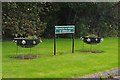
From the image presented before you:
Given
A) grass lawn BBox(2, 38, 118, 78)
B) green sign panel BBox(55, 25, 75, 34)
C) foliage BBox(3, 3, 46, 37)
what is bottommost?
grass lawn BBox(2, 38, 118, 78)

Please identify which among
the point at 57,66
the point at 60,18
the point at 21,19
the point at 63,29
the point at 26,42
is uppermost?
the point at 60,18

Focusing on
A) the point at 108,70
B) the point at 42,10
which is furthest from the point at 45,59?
the point at 42,10

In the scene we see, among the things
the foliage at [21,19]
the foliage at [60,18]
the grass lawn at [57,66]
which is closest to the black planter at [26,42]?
the grass lawn at [57,66]

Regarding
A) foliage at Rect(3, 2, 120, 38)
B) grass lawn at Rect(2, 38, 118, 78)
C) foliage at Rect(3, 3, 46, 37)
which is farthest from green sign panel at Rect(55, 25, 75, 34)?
foliage at Rect(3, 2, 120, 38)

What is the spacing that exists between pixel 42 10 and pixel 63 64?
1539cm

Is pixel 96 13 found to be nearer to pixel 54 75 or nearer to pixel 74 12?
pixel 74 12

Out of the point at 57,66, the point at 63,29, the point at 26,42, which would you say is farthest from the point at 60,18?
the point at 57,66

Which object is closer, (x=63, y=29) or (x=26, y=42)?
(x=26, y=42)

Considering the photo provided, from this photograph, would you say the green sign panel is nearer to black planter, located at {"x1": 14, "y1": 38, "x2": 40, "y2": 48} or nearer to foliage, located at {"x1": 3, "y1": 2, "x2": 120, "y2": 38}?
black planter, located at {"x1": 14, "y1": 38, "x2": 40, "y2": 48}

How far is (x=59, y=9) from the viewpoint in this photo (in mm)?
30344

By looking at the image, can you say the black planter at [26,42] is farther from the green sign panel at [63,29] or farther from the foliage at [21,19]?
the foliage at [21,19]

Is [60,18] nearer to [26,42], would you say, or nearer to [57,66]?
[26,42]

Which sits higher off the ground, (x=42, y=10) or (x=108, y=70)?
(x=42, y=10)

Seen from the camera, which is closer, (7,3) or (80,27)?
(7,3)
